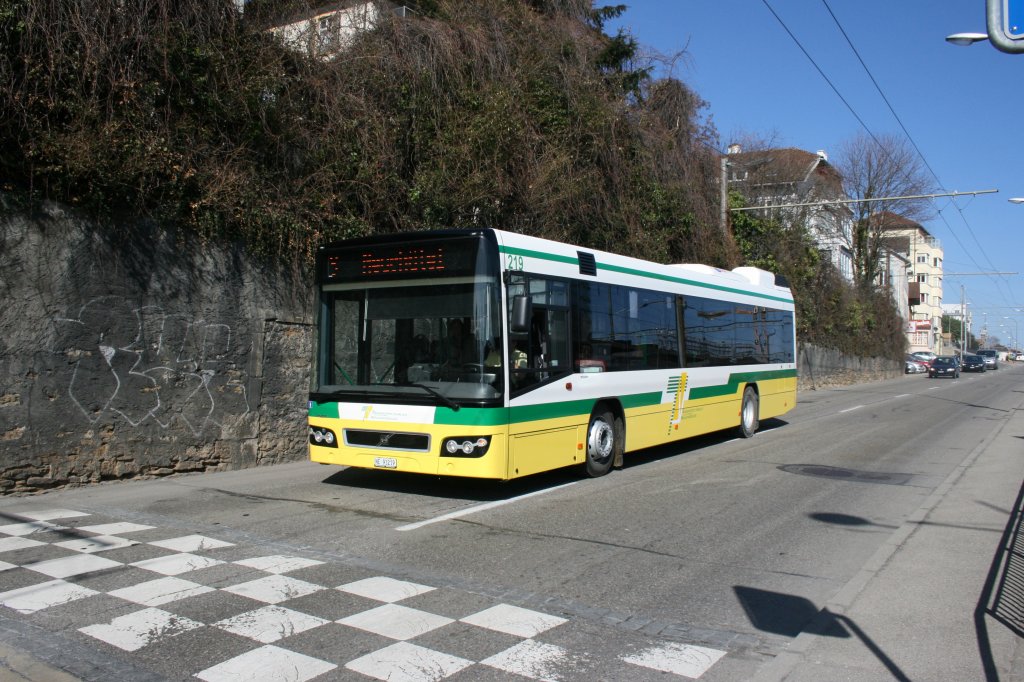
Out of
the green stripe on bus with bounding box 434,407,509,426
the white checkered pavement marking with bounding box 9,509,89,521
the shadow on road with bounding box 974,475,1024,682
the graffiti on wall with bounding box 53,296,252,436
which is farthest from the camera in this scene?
the graffiti on wall with bounding box 53,296,252,436

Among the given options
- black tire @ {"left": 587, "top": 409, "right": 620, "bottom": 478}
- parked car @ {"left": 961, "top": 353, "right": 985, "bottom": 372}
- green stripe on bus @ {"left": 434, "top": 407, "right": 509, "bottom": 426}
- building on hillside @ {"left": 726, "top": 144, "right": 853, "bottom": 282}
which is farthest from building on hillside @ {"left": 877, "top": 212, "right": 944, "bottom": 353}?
green stripe on bus @ {"left": 434, "top": 407, "right": 509, "bottom": 426}

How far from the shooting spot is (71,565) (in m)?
6.00

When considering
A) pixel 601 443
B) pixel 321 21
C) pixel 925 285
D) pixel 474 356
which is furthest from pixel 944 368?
pixel 925 285

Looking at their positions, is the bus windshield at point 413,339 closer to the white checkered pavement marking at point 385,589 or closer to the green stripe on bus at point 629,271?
the green stripe on bus at point 629,271

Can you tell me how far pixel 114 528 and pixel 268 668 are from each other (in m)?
3.90

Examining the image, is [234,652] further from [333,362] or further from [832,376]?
[832,376]

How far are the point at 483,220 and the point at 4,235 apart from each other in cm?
886

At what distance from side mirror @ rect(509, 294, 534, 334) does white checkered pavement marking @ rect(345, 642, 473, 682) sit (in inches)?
165

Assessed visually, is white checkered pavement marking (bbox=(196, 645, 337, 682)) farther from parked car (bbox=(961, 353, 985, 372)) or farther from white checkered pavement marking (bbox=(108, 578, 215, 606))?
parked car (bbox=(961, 353, 985, 372))

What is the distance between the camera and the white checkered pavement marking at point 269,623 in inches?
183

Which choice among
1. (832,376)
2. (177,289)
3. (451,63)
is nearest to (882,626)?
(177,289)

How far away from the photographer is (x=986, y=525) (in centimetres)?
798

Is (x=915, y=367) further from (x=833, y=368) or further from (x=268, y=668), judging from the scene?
(x=268, y=668)

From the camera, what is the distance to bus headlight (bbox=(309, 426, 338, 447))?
352 inches
